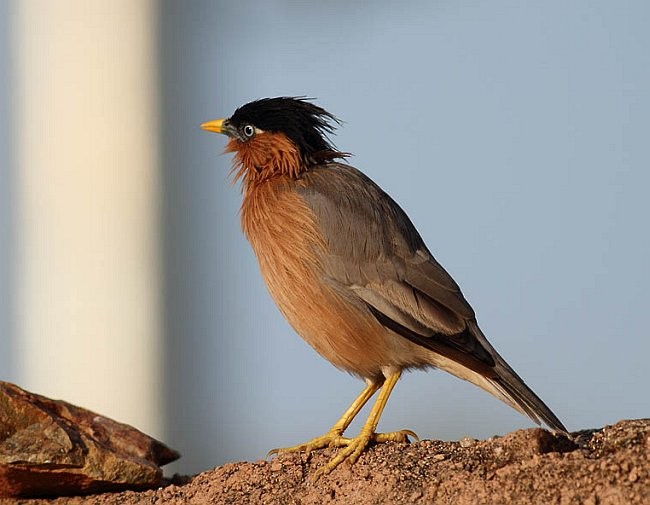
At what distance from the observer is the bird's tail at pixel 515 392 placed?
286 inches

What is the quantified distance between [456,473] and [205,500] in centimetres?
173

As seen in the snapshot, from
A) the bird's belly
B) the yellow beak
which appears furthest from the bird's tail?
the yellow beak

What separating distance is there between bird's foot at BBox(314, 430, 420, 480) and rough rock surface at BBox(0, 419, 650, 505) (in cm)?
6

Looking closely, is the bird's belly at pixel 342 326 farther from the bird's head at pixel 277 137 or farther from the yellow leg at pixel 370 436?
the bird's head at pixel 277 137

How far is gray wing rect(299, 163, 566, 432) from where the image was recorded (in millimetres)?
7477

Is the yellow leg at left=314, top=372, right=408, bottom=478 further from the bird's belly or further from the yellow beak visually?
the yellow beak

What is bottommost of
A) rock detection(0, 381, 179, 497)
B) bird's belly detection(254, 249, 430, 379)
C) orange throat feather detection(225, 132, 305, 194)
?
rock detection(0, 381, 179, 497)

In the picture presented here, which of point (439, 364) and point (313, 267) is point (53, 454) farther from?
point (439, 364)

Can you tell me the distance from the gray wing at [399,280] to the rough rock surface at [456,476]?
1.98ft

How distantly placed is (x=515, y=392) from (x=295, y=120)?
2.87 meters

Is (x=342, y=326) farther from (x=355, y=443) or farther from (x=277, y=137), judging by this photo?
(x=277, y=137)

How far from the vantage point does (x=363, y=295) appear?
7.68m

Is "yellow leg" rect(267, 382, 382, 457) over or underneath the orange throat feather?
underneath

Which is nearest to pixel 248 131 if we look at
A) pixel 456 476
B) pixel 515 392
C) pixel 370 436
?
pixel 370 436
